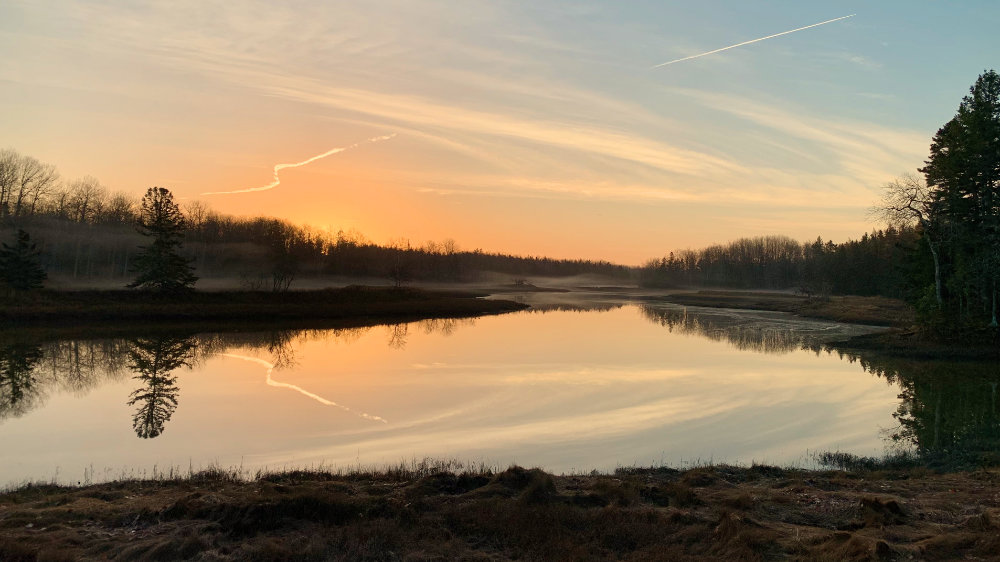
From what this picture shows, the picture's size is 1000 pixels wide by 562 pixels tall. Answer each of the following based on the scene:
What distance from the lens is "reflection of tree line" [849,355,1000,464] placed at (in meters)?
13.3

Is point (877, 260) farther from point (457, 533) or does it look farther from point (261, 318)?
point (457, 533)

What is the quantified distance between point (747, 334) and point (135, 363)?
38.6m

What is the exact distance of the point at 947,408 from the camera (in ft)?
59.6

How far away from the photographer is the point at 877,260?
293ft

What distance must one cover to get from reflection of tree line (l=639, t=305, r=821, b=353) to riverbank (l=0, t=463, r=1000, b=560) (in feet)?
87.7

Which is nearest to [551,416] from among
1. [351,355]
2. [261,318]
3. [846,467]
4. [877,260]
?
[846,467]

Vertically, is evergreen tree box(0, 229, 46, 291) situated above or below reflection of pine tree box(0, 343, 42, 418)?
above

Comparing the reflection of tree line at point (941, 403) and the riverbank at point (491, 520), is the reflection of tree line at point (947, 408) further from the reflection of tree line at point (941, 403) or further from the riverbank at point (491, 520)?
the riverbank at point (491, 520)

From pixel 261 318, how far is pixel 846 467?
45860 millimetres

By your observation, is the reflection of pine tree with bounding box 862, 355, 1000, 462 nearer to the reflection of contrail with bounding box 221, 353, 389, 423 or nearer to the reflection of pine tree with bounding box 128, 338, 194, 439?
the reflection of contrail with bounding box 221, 353, 389, 423

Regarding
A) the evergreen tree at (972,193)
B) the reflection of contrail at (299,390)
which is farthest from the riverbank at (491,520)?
the evergreen tree at (972,193)

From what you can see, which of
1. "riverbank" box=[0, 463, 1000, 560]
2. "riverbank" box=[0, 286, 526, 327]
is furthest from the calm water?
"riverbank" box=[0, 286, 526, 327]

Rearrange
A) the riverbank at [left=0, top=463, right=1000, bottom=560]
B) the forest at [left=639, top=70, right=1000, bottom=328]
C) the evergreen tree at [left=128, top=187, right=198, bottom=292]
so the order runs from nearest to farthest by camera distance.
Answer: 1. the riverbank at [left=0, top=463, right=1000, bottom=560]
2. the forest at [left=639, top=70, right=1000, bottom=328]
3. the evergreen tree at [left=128, top=187, right=198, bottom=292]

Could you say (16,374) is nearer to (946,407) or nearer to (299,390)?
(299,390)
